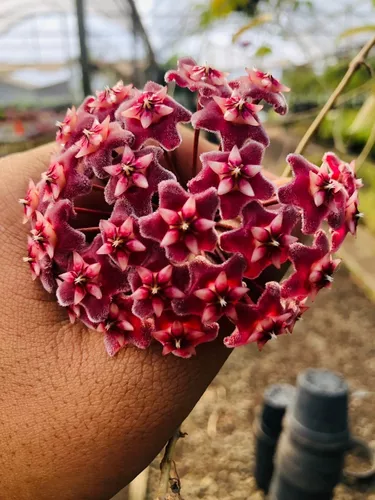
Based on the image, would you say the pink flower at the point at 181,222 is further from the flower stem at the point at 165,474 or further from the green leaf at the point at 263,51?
the green leaf at the point at 263,51

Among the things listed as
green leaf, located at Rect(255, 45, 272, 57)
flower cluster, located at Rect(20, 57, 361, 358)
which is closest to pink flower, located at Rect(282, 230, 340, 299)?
flower cluster, located at Rect(20, 57, 361, 358)

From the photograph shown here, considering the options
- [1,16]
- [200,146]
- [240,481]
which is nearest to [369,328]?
[240,481]

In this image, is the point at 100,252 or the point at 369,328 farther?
the point at 369,328

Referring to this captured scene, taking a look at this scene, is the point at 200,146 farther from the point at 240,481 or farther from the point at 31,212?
the point at 240,481

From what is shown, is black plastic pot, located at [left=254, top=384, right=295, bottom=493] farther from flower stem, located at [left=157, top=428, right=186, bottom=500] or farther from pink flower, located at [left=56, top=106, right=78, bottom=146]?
pink flower, located at [left=56, top=106, right=78, bottom=146]

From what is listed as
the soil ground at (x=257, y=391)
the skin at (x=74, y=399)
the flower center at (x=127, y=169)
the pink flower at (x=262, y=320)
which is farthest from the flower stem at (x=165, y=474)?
the soil ground at (x=257, y=391)
